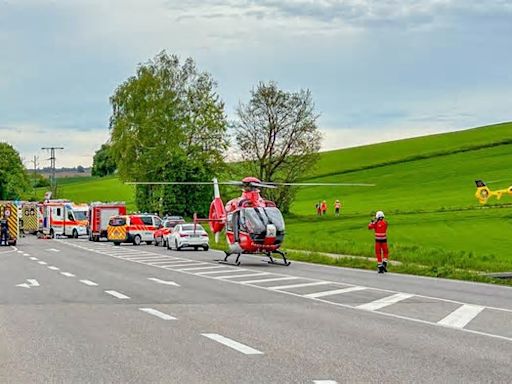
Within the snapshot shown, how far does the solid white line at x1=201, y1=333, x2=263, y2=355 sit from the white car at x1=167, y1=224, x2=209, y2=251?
32.8 m

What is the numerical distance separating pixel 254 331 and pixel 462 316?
13.5ft

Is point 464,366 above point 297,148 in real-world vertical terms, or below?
below

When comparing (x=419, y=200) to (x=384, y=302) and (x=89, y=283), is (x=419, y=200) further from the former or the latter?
(x=384, y=302)

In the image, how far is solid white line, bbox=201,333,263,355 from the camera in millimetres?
10977

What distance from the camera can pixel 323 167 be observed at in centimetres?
11688

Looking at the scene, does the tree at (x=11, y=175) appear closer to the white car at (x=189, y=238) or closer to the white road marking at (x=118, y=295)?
the white car at (x=189, y=238)

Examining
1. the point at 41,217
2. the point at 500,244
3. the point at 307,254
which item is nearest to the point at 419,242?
the point at 500,244

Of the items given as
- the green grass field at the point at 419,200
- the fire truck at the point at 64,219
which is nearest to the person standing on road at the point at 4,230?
the green grass field at the point at 419,200

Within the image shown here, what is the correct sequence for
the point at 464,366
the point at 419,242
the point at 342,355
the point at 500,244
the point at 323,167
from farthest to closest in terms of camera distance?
the point at 323,167
the point at 419,242
the point at 500,244
the point at 342,355
the point at 464,366

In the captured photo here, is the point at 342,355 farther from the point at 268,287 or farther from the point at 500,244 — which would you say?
the point at 500,244

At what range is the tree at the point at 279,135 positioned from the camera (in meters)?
78.7

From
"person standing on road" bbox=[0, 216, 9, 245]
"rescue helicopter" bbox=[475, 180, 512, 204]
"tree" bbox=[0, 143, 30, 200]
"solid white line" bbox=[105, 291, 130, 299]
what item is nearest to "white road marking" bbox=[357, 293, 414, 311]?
"solid white line" bbox=[105, 291, 130, 299]

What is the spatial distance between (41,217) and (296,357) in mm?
72592

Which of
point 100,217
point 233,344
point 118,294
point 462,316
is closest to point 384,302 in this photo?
point 462,316
